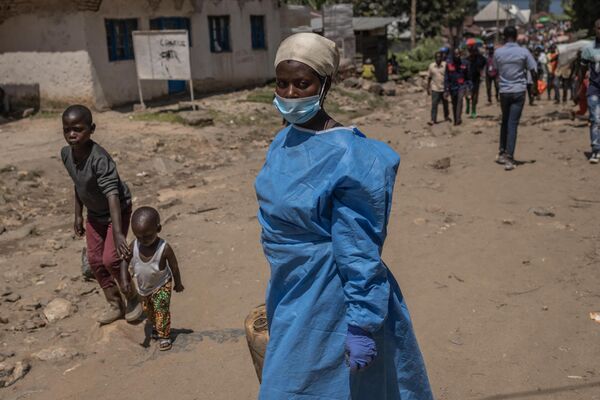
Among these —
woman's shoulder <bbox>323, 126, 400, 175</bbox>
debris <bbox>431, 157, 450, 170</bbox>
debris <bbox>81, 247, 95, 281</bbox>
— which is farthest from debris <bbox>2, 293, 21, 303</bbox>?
debris <bbox>431, 157, 450, 170</bbox>

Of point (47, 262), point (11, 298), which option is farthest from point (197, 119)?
point (11, 298)

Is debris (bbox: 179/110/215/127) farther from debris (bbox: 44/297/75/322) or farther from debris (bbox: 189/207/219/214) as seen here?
debris (bbox: 44/297/75/322)

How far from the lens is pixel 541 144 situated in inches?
363

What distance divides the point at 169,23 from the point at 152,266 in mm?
13437

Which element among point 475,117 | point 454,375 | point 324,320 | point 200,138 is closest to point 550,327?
point 454,375

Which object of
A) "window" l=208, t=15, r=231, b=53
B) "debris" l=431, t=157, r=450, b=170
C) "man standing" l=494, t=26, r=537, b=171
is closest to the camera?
"man standing" l=494, t=26, r=537, b=171

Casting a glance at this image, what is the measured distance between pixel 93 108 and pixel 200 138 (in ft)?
12.8

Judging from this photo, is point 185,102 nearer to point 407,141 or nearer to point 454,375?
point 407,141

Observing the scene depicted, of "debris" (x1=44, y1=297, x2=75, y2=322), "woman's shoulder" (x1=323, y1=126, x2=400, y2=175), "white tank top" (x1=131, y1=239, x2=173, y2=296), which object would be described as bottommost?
"debris" (x1=44, y1=297, x2=75, y2=322)

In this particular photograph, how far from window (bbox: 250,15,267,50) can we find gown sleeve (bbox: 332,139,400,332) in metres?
17.5

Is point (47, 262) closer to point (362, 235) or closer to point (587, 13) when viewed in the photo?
point (362, 235)

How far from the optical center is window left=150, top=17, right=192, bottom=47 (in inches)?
607

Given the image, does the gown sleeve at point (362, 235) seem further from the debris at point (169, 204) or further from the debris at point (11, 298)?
the debris at point (169, 204)

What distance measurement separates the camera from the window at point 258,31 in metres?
18.8
